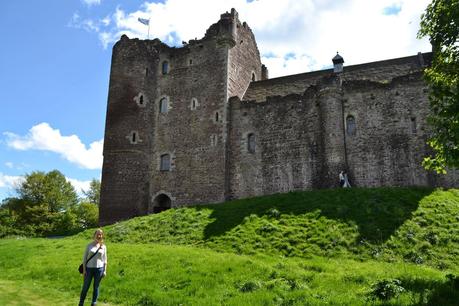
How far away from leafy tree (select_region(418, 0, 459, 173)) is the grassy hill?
317cm

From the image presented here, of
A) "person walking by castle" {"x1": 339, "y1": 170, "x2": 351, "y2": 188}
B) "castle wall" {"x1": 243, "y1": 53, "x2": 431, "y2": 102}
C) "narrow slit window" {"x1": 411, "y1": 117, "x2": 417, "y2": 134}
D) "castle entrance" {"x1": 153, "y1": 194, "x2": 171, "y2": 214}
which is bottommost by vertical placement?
"castle entrance" {"x1": 153, "y1": 194, "x2": 171, "y2": 214}

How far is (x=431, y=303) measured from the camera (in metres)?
9.93

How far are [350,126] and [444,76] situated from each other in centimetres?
1464

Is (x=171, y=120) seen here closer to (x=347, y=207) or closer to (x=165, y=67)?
(x=165, y=67)

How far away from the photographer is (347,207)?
1983 centimetres

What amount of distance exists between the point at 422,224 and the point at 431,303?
8.35 meters

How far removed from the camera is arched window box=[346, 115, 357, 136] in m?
27.0

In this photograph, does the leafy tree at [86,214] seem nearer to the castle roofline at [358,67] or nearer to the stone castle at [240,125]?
the stone castle at [240,125]

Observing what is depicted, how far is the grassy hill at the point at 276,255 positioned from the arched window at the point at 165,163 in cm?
758

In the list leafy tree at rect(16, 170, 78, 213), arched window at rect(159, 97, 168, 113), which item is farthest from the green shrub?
leafy tree at rect(16, 170, 78, 213)

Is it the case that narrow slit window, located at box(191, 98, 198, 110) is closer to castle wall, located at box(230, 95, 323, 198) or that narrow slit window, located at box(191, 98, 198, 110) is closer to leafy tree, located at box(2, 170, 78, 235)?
castle wall, located at box(230, 95, 323, 198)

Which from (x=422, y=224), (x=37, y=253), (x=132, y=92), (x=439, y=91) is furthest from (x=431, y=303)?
(x=132, y=92)

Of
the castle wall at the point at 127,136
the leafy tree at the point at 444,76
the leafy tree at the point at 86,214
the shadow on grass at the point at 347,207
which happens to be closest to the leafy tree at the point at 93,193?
the leafy tree at the point at 86,214

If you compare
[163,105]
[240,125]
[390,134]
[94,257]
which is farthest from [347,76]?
[94,257]
